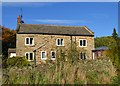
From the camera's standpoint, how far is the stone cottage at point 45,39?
97.3 feet

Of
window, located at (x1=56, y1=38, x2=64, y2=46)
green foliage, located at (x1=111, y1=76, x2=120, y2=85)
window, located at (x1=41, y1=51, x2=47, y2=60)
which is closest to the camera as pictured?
green foliage, located at (x1=111, y1=76, x2=120, y2=85)

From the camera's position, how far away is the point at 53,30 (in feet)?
102

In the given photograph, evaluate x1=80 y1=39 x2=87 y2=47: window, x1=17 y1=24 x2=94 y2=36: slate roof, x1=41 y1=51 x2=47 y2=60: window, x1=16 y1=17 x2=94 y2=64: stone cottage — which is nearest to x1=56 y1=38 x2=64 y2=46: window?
x1=16 y1=17 x2=94 y2=64: stone cottage

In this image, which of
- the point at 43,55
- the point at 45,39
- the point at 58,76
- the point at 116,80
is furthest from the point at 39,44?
the point at 116,80

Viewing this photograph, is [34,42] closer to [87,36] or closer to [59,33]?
[59,33]

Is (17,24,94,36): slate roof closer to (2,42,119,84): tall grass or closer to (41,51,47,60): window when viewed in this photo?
(41,51,47,60): window

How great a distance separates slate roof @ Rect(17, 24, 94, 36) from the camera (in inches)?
1182

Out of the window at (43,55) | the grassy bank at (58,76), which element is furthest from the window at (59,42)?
the grassy bank at (58,76)

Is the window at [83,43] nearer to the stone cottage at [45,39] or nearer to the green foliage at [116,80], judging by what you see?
the stone cottage at [45,39]

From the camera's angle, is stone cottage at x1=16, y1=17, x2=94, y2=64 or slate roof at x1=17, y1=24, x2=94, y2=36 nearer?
stone cottage at x1=16, y1=17, x2=94, y2=64

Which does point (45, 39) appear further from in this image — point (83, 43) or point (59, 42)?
point (83, 43)

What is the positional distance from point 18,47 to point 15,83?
24.2 m

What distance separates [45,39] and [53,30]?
140cm

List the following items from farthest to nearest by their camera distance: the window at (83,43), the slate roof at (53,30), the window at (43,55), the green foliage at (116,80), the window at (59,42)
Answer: the window at (83,43)
the window at (59,42)
the slate roof at (53,30)
the window at (43,55)
the green foliage at (116,80)
